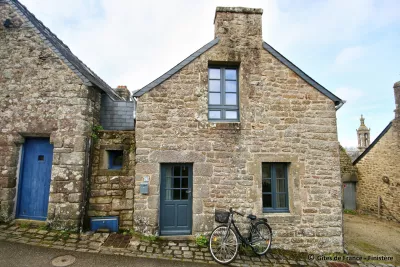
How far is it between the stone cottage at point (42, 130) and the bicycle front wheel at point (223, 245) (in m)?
2.52

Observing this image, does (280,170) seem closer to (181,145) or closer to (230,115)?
(230,115)

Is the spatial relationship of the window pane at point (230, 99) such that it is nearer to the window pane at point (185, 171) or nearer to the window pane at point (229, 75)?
the window pane at point (229, 75)

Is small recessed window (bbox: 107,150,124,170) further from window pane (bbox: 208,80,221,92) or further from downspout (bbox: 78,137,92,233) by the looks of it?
window pane (bbox: 208,80,221,92)

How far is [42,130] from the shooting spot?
18.5 ft

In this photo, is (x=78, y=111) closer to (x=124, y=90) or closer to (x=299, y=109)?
(x=124, y=90)

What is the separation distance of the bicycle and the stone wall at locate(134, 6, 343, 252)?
0.30 metres

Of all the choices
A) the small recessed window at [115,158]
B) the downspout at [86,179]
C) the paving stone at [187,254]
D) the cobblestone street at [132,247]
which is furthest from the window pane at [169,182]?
the downspout at [86,179]

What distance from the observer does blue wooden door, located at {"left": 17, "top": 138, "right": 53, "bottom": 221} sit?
5.66 m

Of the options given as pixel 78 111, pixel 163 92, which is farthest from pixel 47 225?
pixel 163 92

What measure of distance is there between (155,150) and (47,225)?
10.6ft

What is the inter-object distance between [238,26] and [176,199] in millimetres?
5068

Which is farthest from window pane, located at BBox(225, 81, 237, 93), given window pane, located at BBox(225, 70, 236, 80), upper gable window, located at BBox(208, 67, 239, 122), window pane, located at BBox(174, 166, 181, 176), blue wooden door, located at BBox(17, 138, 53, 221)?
blue wooden door, located at BBox(17, 138, 53, 221)

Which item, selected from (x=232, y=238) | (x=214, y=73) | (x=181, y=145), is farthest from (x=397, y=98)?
(x=181, y=145)

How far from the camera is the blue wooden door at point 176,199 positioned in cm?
554
